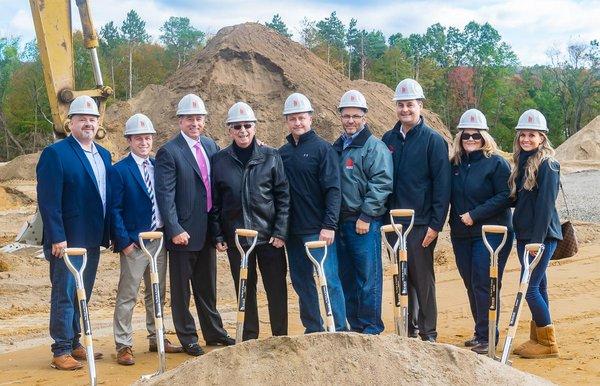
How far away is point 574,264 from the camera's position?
12.5 meters

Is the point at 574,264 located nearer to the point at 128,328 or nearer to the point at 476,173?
the point at 476,173

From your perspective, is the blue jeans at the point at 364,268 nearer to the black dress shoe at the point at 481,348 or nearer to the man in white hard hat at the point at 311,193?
the man in white hard hat at the point at 311,193

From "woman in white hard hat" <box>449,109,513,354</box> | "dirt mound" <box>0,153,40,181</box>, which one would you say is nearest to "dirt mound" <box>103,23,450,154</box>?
"dirt mound" <box>0,153,40,181</box>

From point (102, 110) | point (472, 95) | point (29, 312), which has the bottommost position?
point (29, 312)

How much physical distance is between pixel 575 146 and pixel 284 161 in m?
33.7

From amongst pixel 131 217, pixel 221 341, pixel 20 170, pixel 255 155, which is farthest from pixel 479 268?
pixel 20 170

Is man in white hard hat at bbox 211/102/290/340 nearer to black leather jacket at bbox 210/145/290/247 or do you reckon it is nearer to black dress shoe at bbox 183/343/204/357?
black leather jacket at bbox 210/145/290/247

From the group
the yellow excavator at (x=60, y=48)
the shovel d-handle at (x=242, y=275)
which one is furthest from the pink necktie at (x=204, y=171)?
the yellow excavator at (x=60, y=48)

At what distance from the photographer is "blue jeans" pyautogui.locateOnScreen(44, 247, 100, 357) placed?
6.84 m

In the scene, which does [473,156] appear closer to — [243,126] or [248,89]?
[243,126]

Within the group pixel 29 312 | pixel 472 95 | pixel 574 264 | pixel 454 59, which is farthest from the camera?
pixel 454 59

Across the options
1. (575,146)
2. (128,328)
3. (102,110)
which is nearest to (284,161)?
(128,328)

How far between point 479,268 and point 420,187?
0.88 metres

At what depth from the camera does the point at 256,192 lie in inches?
279
